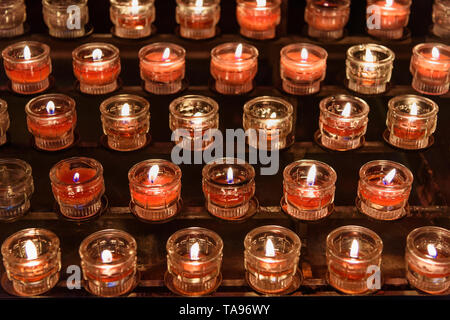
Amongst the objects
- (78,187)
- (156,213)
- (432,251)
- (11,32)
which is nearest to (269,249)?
(156,213)

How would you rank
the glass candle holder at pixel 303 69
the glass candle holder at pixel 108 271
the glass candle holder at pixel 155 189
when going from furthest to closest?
the glass candle holder at pixel 303 69, the glass candle holder at pixel 155 189, the glass candle holder at pixel 108 271

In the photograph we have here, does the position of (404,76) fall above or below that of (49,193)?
above

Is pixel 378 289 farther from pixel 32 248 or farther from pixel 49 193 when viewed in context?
pixel 49 193

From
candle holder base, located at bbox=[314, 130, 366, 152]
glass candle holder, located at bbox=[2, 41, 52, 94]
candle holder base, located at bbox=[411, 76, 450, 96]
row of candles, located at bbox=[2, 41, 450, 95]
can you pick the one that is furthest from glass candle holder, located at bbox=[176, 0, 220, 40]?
candle holder base, located at bbox=[411, 76, 450, 96]

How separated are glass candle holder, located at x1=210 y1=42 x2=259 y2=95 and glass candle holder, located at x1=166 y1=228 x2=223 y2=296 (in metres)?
0.49

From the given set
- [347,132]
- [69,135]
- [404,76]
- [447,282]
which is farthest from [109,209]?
[404,76]

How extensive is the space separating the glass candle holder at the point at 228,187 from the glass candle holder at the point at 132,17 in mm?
575

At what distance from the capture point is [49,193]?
9.27 feet

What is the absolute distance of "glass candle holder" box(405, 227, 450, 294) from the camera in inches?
→ 85.0

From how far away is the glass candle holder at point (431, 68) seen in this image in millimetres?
2490

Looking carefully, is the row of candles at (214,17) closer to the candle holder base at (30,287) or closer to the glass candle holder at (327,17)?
the glass candle holder at (327,17)

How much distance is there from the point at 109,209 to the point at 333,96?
76cm

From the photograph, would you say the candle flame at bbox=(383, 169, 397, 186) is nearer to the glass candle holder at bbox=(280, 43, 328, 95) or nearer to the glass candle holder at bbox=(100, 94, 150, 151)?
the glass candle holder at bbox=(280, 43, 328, 95)

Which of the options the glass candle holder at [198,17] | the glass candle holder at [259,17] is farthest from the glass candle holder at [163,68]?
the glass candle holder at [259,17]
